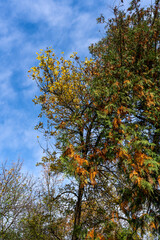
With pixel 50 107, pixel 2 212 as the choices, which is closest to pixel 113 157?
pixel 50 107

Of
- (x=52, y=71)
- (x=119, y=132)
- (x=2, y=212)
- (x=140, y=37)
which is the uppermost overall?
(x=52, y=71)

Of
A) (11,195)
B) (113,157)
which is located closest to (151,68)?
(113,157)

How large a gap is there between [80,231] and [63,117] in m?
A: 5.05

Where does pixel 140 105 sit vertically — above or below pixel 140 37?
below

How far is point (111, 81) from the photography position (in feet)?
19.2

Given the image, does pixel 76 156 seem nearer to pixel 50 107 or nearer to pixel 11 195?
pixel 50 107

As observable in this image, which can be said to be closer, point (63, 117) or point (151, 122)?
point (151, 122)

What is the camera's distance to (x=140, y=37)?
597cm

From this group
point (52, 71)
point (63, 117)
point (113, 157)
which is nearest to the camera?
point (113, 157)

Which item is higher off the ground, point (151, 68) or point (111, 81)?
point (151, 68)

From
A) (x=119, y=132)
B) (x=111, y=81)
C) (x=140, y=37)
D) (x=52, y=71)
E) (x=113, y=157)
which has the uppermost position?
(x=52, y=71)

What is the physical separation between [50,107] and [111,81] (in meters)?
4.58

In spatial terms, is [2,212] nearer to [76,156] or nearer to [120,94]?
[76,156]

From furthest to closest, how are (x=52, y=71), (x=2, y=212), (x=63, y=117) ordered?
1. (x=2, y=212)
2. (x=63, y=117)
3. (x=52, y=71)
